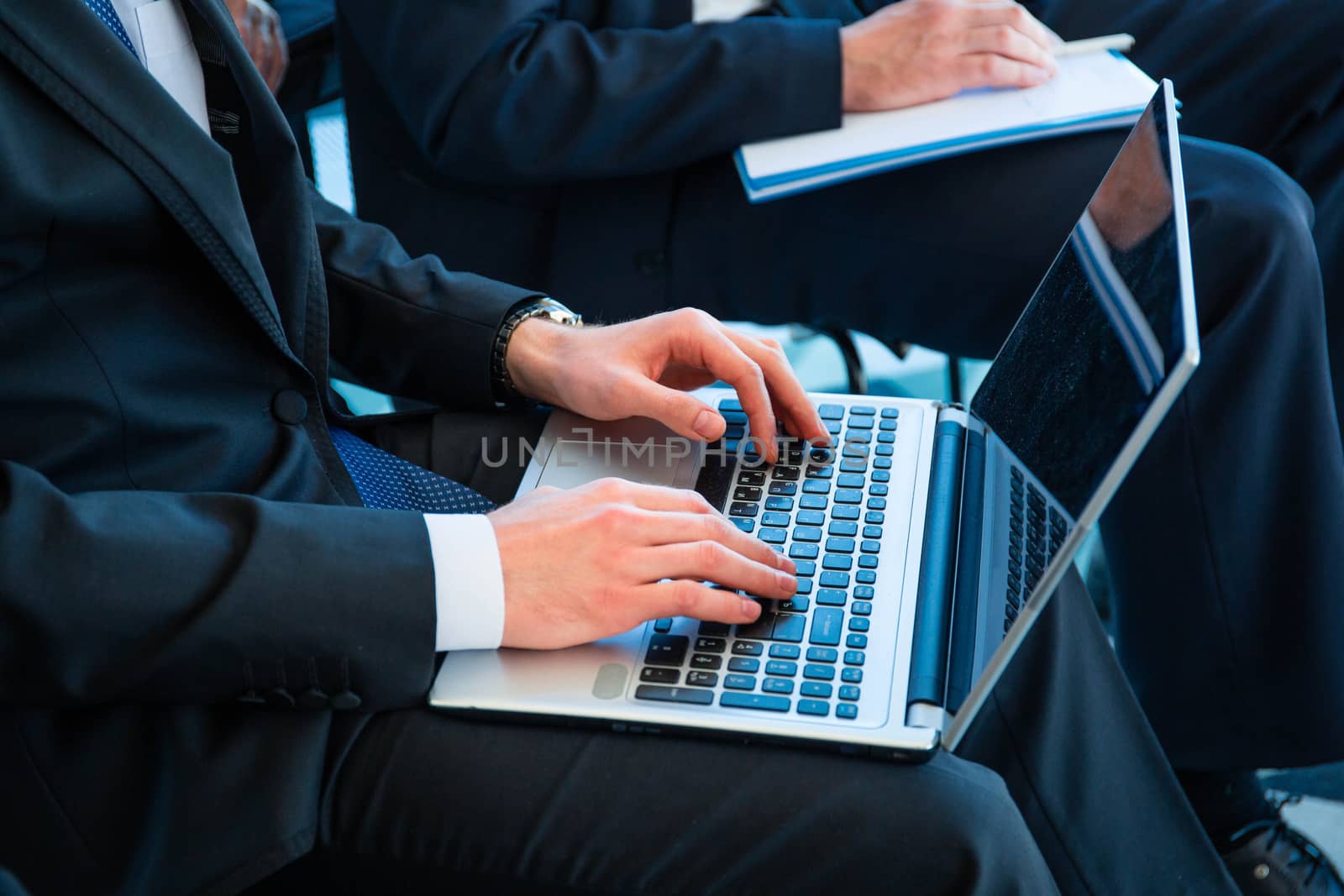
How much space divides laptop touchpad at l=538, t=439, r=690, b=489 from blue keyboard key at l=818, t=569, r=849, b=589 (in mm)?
164

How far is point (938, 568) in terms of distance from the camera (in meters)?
0.79

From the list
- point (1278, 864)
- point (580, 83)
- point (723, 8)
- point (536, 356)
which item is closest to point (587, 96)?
point (580, 83)

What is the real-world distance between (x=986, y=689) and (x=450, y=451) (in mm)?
508

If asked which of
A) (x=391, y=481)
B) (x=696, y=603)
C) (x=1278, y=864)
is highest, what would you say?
(x=696, y=603)

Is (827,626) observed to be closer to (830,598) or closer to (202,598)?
(830,598)

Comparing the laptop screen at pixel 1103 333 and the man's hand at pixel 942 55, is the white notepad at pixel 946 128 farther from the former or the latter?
the laptop screen at pixel 1103 333

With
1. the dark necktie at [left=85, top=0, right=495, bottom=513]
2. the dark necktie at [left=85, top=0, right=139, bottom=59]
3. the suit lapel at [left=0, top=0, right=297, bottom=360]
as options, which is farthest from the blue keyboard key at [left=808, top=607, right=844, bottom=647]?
the dark necktie at [left=85, top=0, right=139, bottom=59]

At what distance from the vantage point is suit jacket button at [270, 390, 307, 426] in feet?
2.79

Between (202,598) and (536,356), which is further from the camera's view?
(536,356)

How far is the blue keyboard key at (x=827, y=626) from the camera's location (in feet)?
2.38

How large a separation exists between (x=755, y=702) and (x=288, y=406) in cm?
40

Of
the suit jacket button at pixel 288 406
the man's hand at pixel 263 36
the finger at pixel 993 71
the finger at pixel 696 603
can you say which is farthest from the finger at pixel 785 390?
the man's hand at pixel 263 36

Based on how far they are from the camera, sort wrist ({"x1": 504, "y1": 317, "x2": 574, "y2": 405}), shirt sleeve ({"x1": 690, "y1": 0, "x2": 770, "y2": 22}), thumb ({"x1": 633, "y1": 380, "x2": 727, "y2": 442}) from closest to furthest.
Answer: thumb ({"x1": 633, "y1": 380, "x2": 727, "y2": 442}), wrist ({"x1": 504, "y1": 317, "x2": 574, "y2": 405}), shirt sleeve ({"x1": 690, "y1": 0, "x2": 770, "y2": 22})

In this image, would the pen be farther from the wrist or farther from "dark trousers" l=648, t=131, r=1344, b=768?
the wrist
